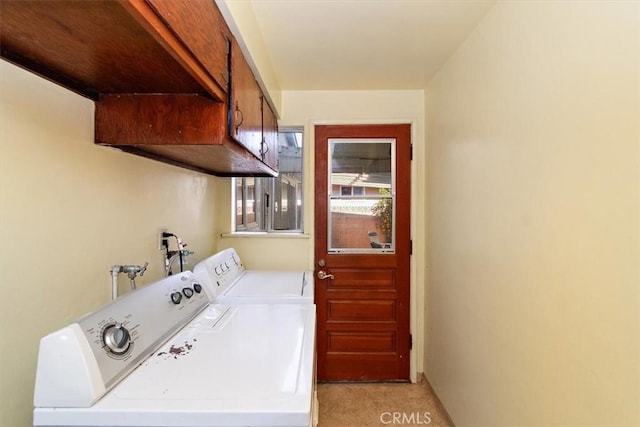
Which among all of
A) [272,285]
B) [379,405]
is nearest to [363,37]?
[272,285]

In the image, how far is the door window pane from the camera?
106 inches

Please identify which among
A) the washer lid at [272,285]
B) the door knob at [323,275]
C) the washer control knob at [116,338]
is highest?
the washer control knob at [116,338]

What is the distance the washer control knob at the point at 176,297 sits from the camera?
1.34 m

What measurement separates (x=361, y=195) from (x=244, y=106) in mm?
1452

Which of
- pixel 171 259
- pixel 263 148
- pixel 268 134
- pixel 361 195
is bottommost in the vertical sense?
pixel 171 259

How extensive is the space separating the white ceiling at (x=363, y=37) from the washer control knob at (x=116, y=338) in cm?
150

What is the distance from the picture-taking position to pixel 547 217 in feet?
3.86

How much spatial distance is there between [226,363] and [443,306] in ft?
5.47

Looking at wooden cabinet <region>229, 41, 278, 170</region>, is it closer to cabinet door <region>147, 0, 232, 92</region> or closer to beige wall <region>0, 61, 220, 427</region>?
cabinet door <region>147, 0, 232, 92</region>

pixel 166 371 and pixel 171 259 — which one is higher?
pixel 171 259

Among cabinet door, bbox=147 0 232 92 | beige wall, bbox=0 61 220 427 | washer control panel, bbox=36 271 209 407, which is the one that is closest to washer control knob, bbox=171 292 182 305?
washer control panel, bbox=36 271 209 407

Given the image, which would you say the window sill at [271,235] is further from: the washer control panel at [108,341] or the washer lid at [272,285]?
the washer control panel at [108,341]

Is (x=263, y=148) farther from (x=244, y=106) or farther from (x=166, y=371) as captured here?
(x=166, y=371)

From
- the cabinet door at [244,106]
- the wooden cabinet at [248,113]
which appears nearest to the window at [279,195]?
the wooden cabinet at [248,113]
